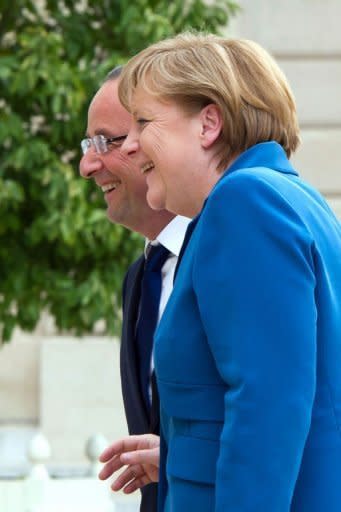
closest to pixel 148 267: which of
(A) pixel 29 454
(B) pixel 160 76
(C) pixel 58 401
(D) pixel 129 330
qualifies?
(D) pixel 129 330

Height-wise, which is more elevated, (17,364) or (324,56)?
(324,56)

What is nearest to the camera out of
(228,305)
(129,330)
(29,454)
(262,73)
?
(228,305)

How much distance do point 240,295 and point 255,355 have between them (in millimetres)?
98

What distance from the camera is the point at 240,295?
215 cm

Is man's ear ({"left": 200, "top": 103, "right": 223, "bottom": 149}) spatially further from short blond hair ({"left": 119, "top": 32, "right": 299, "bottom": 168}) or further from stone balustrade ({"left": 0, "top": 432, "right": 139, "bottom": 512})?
stone balustrade ({"left": 0, "top": 432, "right": 139, "bottom": 512})

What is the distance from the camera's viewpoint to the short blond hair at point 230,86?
237 cm

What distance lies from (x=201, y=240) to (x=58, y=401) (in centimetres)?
764

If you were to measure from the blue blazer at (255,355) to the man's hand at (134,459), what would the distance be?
0.44 meters

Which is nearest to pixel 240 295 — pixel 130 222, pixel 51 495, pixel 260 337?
pixel 260 337

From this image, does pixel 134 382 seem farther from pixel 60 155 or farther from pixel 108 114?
pixel 60 155

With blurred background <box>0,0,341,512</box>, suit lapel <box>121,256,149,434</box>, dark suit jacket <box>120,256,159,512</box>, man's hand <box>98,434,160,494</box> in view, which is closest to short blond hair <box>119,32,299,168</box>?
man's hand <box>98,434,160,494</box>

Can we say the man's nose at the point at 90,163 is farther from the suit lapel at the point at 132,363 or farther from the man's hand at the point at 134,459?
the man's hand at the point at 134,459

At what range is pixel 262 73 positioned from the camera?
239 centimetres

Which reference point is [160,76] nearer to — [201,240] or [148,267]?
[201,240]
